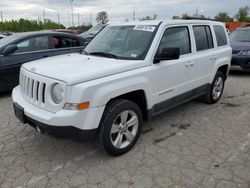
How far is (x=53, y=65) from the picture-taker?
345 cm

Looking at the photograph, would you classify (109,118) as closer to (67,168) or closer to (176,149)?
(67,168)

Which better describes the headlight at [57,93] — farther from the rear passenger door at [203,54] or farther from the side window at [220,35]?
the side window at [220,35]

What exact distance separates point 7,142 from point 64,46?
3.82m

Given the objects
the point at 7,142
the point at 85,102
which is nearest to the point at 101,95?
the point at 85,102

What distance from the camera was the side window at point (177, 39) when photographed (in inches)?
156

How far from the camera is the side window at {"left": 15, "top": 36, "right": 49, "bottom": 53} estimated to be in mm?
6209

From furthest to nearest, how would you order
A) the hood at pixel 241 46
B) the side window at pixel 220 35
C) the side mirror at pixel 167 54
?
the hood at pixel 241 46, the side window at pixel 220 35, the side mirror at pixel 167 54

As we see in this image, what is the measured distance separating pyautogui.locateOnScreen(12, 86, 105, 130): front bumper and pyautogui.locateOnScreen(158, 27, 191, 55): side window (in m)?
1.54

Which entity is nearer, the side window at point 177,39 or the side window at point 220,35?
the side window at point 177,39

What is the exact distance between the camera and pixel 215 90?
5.55 meters

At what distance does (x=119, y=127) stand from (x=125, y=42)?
1401 mm

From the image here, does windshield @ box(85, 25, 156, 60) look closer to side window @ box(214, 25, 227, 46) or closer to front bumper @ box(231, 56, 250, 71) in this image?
side window @ box(214, 25, 227, 46)

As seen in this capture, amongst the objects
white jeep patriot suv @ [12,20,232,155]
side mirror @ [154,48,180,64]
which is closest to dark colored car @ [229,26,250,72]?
white jeep patriot suv @ [12,20,232,155]

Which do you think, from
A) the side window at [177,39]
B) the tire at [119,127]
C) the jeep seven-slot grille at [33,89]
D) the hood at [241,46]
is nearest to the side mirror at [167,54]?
the side window at [177,39]
